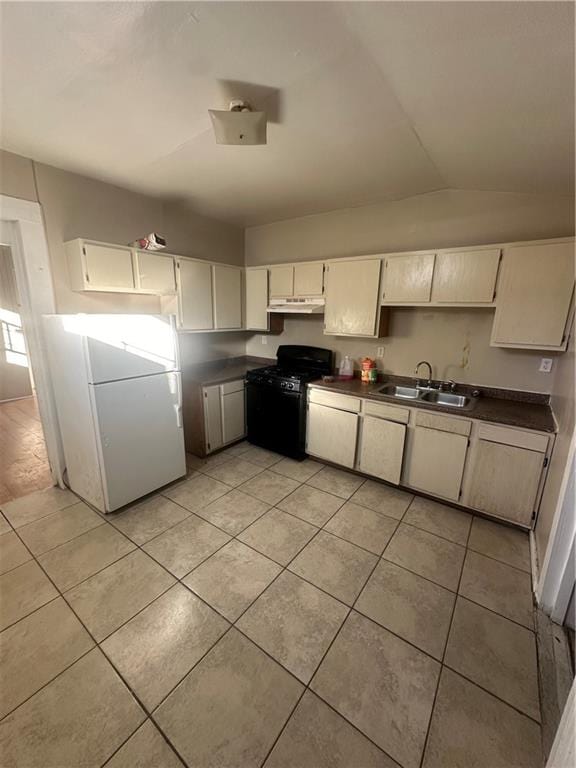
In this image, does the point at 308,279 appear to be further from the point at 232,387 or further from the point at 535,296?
the point at 535,296

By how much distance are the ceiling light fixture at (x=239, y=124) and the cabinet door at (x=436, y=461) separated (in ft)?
7.47

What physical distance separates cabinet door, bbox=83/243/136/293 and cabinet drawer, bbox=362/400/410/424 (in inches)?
90.2

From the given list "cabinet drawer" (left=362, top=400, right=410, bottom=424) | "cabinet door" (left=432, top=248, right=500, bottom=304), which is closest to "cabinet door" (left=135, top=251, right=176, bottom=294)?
"cabinet drawer" (left=362, top=400, right=410, bottom=424)

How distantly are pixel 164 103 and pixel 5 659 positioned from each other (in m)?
2.73

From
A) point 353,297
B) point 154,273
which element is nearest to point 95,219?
point 154,273

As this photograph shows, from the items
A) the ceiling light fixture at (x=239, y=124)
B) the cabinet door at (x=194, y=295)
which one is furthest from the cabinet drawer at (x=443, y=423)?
the cabinet door at (x=194, y=295)

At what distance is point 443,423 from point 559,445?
696mm

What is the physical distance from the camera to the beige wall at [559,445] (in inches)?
65.5

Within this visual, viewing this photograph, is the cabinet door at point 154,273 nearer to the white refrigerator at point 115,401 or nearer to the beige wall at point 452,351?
the white refrigerator at point 115,401

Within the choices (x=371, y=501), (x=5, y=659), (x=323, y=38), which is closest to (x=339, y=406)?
(x=371, y=501)

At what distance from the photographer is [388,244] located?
2.93m

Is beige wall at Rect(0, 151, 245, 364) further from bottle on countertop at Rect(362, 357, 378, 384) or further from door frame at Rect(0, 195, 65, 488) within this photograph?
bottle on countertop at Rect(362, 357, 378, 384)

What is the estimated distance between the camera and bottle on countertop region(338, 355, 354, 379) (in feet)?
10.7

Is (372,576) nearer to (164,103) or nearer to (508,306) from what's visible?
(508,306)
